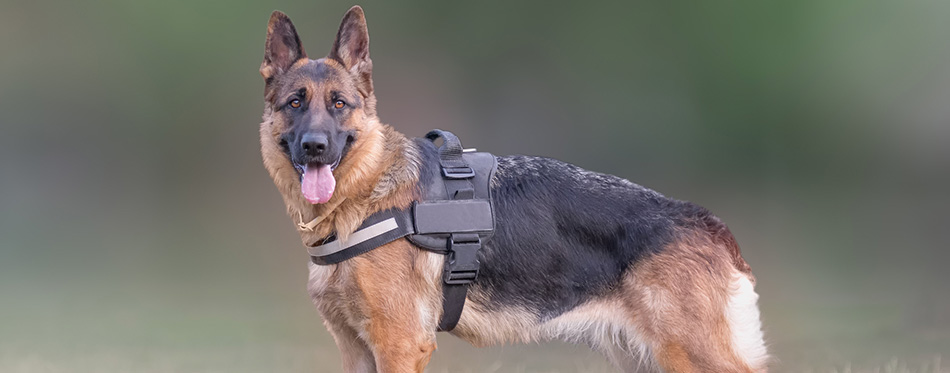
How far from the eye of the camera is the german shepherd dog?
4078 mm

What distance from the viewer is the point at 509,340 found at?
4.41 metres

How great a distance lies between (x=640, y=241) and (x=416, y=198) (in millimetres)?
1158

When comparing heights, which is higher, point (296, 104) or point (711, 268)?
point (296, 104)

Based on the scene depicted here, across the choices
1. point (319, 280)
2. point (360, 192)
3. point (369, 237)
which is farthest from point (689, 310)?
point (319, 280)

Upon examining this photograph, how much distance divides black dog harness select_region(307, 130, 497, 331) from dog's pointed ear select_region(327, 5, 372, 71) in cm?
Result: 67

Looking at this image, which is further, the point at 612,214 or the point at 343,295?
the point at 612,214

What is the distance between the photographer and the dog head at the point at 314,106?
3961 millimetres

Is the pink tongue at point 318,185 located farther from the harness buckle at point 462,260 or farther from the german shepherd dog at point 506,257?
the harness buckle at point 462,260

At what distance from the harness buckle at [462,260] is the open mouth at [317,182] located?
2.14ft

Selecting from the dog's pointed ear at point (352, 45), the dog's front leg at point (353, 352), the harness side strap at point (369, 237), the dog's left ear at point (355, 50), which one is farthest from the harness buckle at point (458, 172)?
the dog's front leg at point (353, 352)

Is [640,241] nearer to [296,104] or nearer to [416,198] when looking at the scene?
[416,198]

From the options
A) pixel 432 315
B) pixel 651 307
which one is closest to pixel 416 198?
pixel 432 315

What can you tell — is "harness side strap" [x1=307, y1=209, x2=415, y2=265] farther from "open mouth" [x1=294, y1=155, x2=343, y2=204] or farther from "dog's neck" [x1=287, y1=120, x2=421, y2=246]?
"open mouth" [x1=294, y1=155, x2=343, y2=204]

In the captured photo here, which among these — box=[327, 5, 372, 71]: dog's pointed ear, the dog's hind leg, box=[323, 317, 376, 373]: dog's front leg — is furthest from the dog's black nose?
the dog's hind leg
